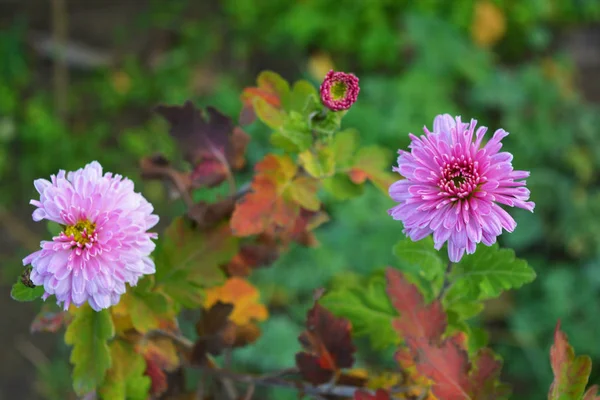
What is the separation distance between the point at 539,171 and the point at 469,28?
0.50 meters

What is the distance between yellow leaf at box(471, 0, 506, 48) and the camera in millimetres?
1957

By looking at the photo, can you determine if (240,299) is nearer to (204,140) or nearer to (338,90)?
(204,140)

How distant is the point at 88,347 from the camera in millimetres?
630

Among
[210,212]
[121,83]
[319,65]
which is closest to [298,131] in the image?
[210,212]

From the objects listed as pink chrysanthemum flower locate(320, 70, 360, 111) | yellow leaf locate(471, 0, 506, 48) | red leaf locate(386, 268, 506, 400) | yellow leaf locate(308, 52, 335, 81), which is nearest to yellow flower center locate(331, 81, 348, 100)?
pink chrysanthemum flower locate(320, 70, 360, 111)

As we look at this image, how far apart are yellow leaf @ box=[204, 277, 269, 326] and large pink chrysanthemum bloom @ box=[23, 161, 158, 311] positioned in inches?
10.6

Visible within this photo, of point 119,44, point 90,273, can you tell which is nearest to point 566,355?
point 90,273

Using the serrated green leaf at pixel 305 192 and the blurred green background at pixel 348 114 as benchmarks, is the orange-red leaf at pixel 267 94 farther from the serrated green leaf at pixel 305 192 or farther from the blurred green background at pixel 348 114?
the blurred green background at pixel 348 114

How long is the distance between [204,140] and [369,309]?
0.29 metres

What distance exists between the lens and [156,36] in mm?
2062

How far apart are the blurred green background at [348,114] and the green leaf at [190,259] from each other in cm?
89

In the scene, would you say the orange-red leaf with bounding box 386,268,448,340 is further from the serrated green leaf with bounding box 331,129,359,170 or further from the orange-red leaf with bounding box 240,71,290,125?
the orange-red leaf with bounding box 240,71,290,125

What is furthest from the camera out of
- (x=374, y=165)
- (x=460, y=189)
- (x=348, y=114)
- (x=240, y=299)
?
(x=348, y=114)

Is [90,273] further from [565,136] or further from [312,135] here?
[565,136]
